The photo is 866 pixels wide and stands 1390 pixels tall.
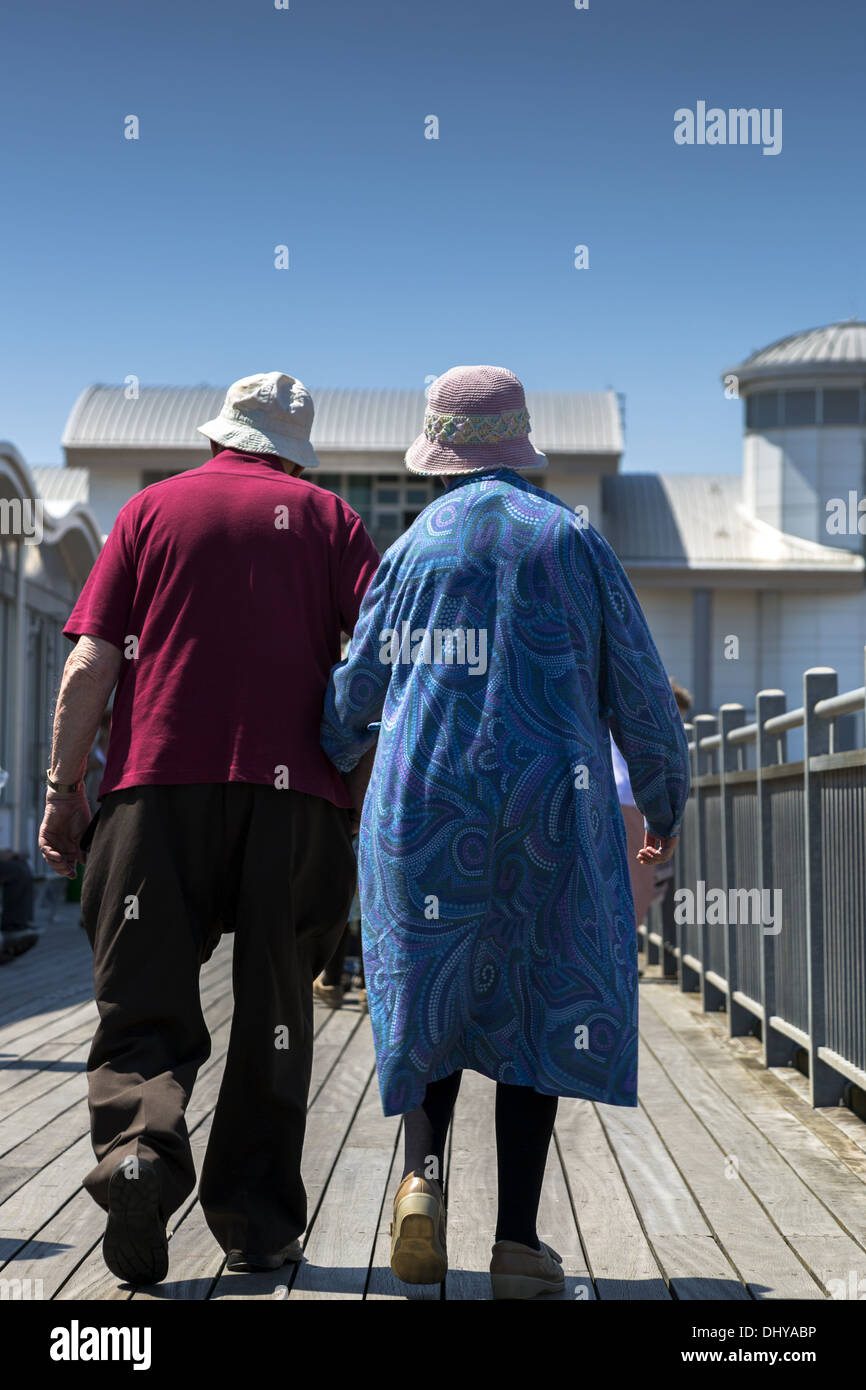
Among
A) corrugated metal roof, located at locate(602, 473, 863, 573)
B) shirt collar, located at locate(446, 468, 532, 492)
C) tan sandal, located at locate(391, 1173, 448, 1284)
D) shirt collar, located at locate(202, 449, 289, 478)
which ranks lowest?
tan sandal, located at locate(391, 1173, 448, 1284)

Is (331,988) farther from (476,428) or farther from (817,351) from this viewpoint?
(817,351)

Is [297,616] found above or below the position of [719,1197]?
above

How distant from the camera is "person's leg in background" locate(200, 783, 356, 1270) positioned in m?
3.55

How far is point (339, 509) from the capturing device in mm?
3809

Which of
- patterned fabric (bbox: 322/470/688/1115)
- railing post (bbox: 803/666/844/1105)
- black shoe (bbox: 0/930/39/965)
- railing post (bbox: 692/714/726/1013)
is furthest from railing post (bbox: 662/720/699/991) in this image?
patterned fabric (bbox: 322/470/688/1115)

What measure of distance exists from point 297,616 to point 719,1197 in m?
1.90

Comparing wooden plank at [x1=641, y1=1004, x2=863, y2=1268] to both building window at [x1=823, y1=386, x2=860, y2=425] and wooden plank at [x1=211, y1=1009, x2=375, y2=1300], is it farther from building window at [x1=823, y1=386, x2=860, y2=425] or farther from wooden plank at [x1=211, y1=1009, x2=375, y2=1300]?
building window at [x1=823, y1=386, x2=860, y2=425]

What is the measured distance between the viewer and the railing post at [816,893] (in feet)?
18.9

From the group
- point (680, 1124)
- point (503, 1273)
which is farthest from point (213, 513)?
point (680, 1124)

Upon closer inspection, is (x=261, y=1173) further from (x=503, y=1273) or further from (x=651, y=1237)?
(x=651, y=1237)

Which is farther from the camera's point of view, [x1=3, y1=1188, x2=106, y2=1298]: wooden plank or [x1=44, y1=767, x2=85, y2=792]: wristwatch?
[x1=44, y1=767, x2=85, y2=792]: wristwatch

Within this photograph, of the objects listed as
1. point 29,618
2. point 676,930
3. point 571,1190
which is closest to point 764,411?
point 29,618

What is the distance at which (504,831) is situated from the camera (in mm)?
3291

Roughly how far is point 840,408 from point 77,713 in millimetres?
34417
